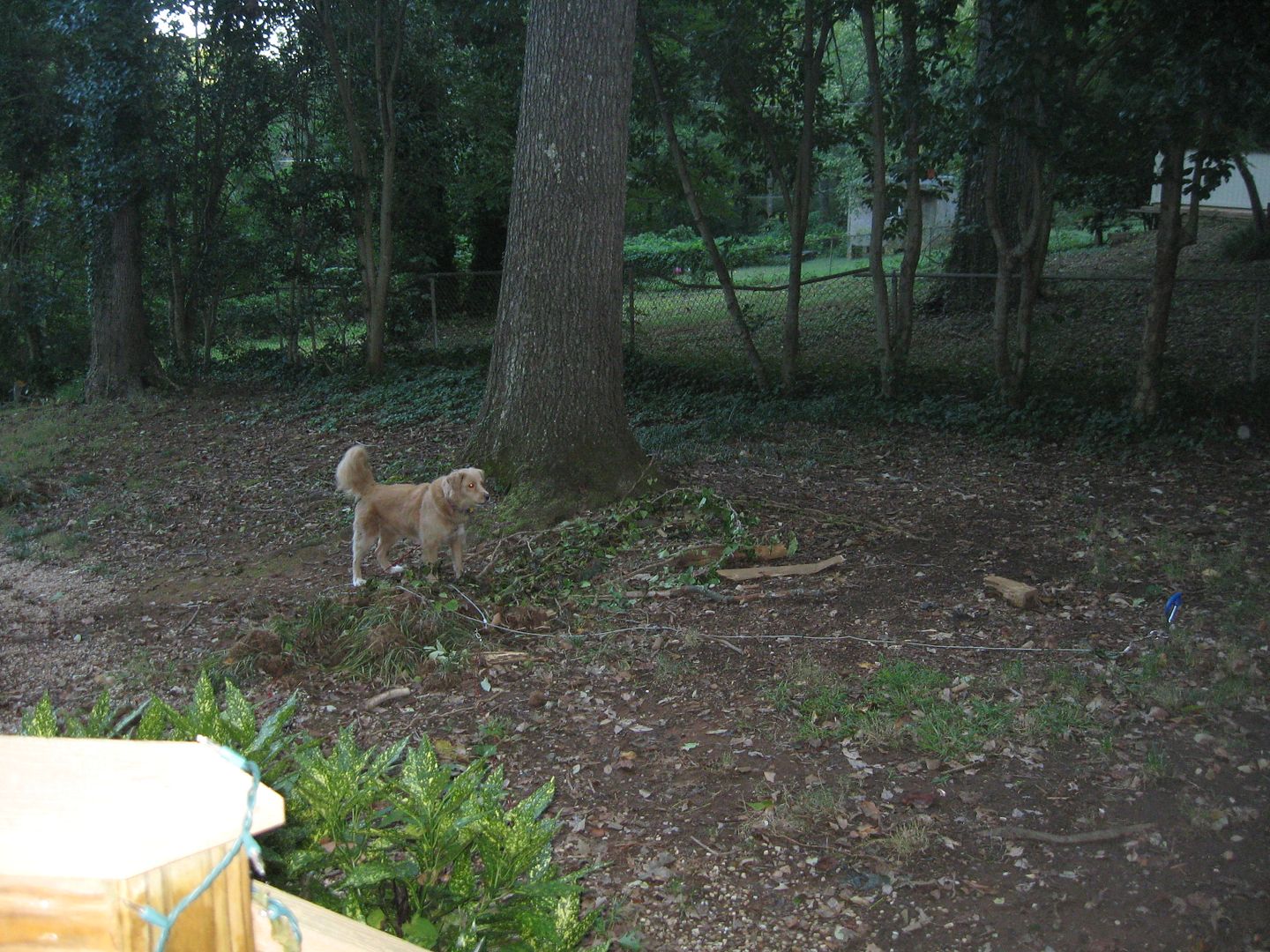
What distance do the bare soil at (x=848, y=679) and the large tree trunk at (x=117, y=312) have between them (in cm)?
665

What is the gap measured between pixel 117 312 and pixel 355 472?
11172mm

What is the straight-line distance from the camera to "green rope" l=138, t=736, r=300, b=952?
1.09 m

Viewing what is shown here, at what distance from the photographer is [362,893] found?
8.50 ft

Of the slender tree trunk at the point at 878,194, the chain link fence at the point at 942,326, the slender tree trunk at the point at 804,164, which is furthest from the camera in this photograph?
the chain link fence at the point at 942,326

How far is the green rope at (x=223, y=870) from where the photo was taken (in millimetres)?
1094

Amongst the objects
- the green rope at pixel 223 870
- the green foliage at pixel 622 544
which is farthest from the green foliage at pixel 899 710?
the green rope at pixel 223 870

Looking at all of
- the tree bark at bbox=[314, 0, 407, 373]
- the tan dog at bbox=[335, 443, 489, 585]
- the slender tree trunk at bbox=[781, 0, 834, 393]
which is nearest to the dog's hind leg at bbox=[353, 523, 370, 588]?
the tan dog at bbox=[335, 443, 489, 585]

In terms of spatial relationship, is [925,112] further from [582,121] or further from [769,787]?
[769,787]

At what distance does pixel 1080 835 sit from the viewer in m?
3.59

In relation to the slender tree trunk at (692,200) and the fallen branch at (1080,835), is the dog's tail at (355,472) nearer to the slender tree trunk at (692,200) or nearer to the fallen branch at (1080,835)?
the fallen branch at (1080,835)

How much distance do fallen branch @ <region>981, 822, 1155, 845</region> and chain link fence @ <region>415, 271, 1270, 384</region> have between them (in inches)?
319

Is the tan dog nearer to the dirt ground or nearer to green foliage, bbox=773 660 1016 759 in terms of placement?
the dirt ground

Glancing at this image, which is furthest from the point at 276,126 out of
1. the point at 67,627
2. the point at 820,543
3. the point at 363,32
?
the point at 820,543

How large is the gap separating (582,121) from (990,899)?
6.15m
